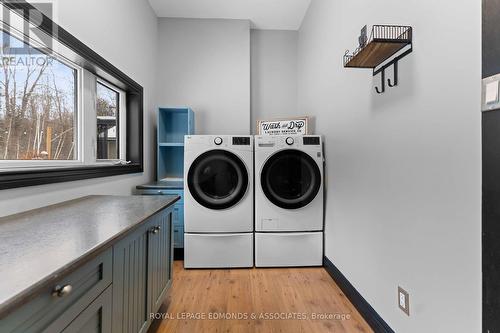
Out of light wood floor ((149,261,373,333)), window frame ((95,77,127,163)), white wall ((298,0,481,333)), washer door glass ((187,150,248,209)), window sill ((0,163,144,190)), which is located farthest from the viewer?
window frame ((95,77,127,163))

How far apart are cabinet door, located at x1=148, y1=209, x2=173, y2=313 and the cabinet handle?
2.26ft

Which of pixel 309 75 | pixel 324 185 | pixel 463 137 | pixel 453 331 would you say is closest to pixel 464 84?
pixel 463 137

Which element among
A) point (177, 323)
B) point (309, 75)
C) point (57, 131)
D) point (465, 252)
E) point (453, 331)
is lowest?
point (177, 323)

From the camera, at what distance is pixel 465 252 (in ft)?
Answer: 3.17

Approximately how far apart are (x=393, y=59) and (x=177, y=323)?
210cm

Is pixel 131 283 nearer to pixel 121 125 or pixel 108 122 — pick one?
pixel 108 122

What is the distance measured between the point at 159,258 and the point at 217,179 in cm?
104

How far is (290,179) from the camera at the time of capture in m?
2.52

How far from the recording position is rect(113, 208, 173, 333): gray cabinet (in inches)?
43.2

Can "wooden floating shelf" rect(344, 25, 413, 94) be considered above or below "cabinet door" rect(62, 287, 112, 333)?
above

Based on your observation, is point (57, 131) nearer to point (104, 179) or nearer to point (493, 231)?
point (104, 179)

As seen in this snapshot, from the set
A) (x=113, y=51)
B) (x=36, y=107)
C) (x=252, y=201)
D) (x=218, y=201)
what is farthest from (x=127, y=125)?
(x=252, y=201)

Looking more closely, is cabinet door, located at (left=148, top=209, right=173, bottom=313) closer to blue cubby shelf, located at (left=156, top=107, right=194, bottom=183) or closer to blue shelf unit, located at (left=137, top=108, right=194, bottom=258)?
blue shelf unit, located at (left=137, top=108, right=194, bottom=258)

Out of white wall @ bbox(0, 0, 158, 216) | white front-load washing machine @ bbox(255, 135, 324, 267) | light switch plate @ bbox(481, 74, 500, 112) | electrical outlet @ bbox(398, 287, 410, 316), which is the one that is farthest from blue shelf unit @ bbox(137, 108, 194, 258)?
light switch plate @ bbox(481, 74, 500, 112)
